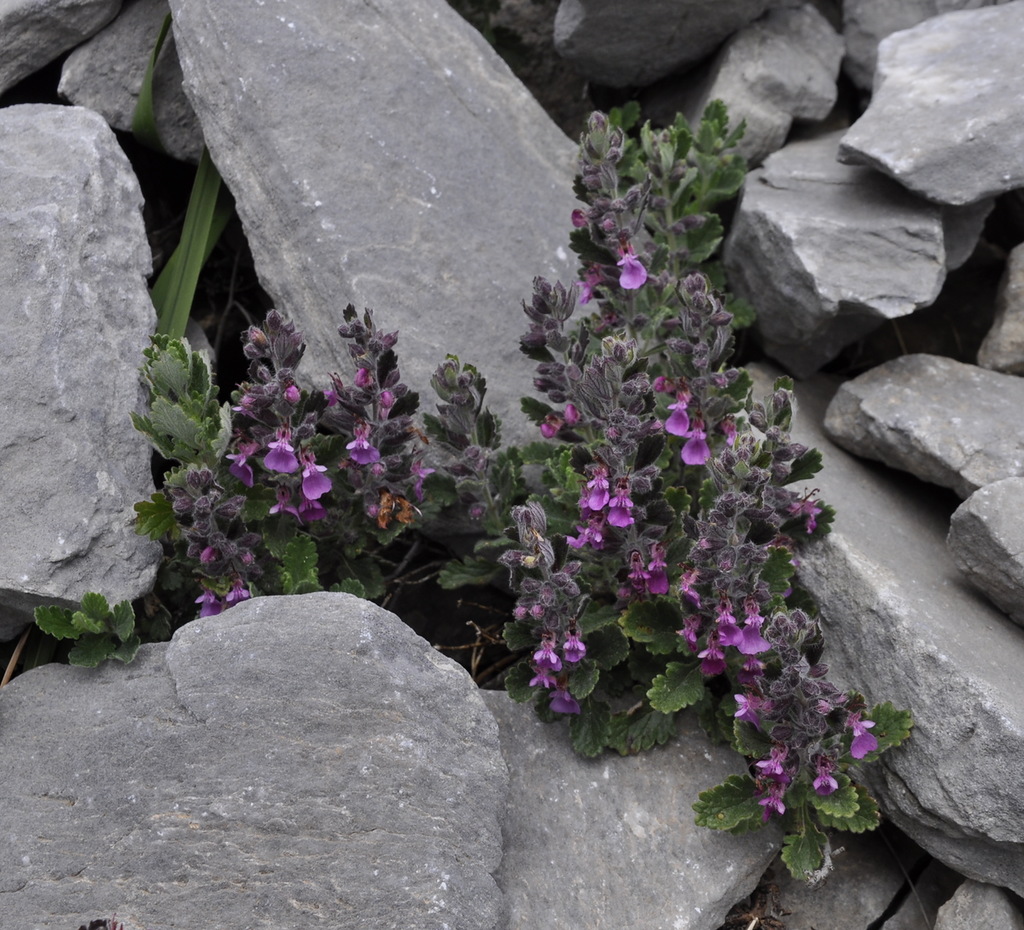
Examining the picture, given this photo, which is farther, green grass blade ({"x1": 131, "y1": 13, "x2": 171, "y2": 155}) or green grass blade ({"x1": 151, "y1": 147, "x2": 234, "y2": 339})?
green grass blade ({"x1": 131, "y1": 13, "x2": 171, "y2": 155})

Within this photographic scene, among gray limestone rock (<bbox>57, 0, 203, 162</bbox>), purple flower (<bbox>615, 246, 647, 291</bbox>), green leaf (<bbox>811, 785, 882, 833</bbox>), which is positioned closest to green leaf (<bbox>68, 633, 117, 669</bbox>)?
purple flower (<bbox>615, 246, 647, 291</bbox>)

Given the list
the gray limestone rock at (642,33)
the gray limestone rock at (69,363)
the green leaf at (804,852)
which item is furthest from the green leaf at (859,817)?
the gray limestone rock at (642,33)

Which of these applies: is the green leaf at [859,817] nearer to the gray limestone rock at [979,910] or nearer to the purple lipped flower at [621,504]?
the gray limestone rock at [979,910]

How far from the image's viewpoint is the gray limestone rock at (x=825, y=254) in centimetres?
429

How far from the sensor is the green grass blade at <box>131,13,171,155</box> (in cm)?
458

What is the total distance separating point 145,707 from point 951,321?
392 cm

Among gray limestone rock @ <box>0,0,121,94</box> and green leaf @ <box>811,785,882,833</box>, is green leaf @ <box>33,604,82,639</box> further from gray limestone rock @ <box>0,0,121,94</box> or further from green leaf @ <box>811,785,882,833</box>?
gray limestone rock @ <box>0,0,121,94</box>

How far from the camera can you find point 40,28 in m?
4.59

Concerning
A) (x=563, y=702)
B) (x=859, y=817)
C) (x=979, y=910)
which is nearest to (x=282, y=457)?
(x=563, y=702)

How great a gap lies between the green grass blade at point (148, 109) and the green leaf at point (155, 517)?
6.18ft

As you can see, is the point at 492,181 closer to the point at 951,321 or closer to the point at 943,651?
the point at 951,321

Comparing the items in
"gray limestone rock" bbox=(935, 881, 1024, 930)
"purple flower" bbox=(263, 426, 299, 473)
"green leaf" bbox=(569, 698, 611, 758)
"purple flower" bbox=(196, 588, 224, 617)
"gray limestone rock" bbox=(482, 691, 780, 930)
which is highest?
"purple flower" bbox=(263, 426, 299, 473)

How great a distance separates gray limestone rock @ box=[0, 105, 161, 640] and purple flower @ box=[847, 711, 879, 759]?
2299 mm

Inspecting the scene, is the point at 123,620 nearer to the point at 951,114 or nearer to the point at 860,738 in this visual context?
the point at 860,738
